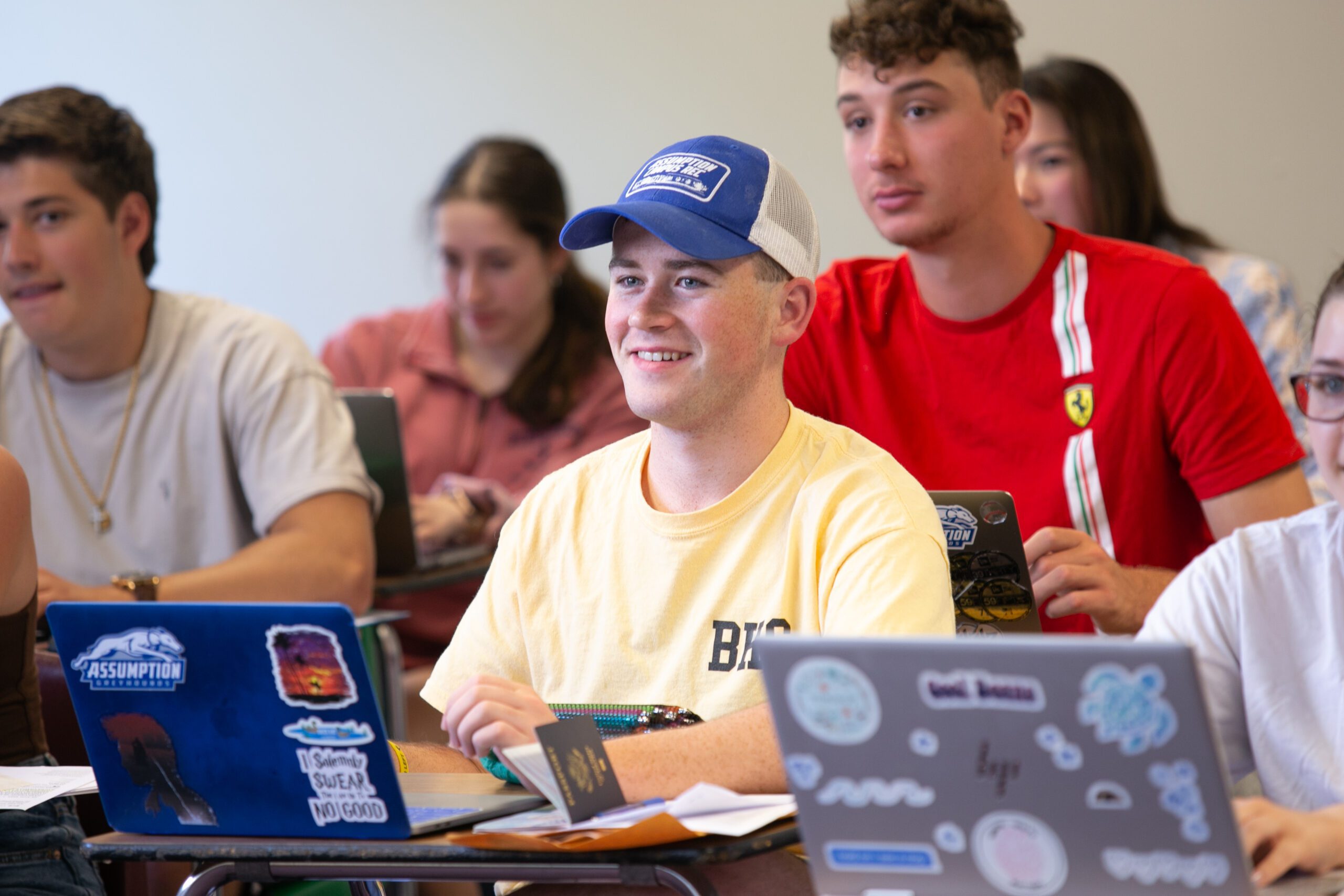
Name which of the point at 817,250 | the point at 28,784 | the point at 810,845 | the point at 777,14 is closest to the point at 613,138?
the point at 777,14

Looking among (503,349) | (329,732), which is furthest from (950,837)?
(503,349)

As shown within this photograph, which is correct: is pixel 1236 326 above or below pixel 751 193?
below

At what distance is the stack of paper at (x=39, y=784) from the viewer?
141 cm

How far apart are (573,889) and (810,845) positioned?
1.65 feet

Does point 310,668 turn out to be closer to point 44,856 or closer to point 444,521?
point 44,856

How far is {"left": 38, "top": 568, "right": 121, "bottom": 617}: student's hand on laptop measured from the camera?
222 centimetres

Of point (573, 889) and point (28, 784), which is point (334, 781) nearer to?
point (573, 889)

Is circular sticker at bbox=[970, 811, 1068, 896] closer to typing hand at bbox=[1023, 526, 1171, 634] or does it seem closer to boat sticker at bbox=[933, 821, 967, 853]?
boat sticker at bbox=[933, 821, 967, 853]

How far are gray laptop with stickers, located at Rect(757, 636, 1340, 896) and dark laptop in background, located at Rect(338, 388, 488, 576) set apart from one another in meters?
2.02

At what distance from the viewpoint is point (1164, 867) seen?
0.89 meters

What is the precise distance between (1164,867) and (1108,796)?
0.06 m

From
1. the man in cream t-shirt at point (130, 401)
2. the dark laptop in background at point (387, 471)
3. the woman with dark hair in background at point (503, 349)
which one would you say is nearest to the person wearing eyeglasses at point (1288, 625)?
the man in cream t-shirt at point (130, 401)

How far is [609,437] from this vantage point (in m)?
3.47

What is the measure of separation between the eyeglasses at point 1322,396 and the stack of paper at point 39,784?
3.79 feet
